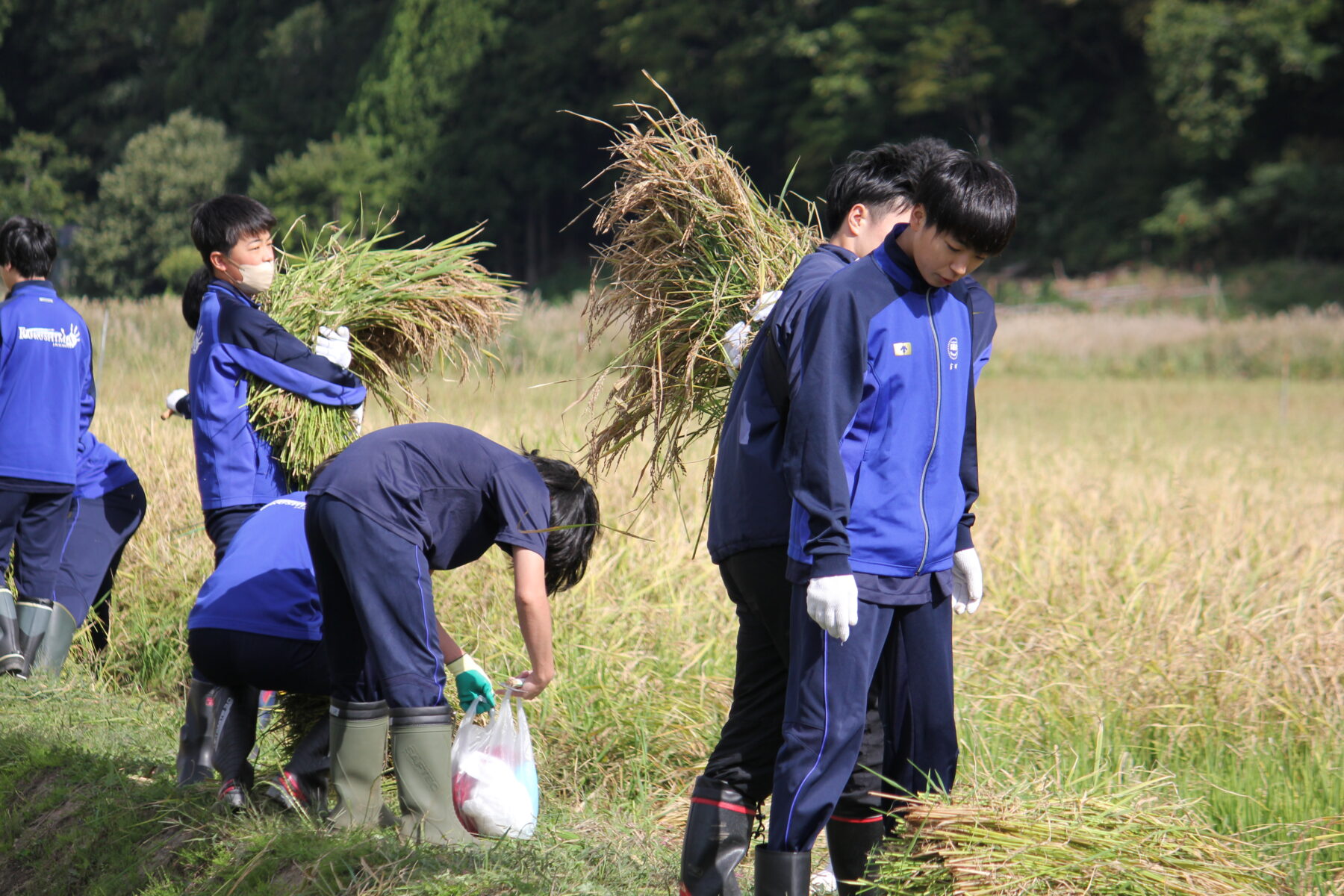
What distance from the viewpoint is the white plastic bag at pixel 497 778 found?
9.87ft

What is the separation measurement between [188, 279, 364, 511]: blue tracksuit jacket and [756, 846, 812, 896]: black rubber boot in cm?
221

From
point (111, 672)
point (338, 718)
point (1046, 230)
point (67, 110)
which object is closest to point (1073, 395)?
point (111, 672)

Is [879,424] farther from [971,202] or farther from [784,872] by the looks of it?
[784,872]

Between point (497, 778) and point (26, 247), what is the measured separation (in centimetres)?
Result: 306

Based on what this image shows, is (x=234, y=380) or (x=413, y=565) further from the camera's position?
(x=234, y=380)

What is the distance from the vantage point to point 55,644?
464cm

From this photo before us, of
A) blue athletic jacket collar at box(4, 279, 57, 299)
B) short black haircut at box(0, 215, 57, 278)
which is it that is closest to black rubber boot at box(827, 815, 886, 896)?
blue athletic jacket collar at box(4, 279, 57, 299)

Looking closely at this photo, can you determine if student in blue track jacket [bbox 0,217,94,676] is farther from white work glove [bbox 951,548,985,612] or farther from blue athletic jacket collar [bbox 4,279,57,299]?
white work glove [bbox 951,548,985,612]

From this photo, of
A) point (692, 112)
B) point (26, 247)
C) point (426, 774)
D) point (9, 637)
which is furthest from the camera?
point (692, 112)

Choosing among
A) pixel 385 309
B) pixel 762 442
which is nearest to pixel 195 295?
pixel 385 309

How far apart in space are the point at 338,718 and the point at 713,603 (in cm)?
209

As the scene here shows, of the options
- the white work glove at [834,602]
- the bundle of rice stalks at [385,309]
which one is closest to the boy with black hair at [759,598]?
the white work glove at [834,602]

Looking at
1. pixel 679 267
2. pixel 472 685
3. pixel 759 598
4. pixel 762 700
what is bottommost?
pixel 472 685

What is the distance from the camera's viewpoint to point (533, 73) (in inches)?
1677
